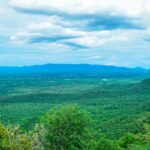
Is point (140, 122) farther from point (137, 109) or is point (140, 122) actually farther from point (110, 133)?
point (137, 109)

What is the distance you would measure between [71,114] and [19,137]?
8554mm

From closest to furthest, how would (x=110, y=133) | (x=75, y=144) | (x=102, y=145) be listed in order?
1. (x=102, y=145)
2. (x=75, y=144)
3. (x=110, y=133)

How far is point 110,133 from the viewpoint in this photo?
100m

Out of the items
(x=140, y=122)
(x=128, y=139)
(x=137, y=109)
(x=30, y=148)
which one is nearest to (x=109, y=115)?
(x=137, y=109)

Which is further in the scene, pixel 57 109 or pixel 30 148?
pixel 57 109

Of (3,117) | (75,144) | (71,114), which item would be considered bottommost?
(3,117)

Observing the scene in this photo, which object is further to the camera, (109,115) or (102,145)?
(109,115)

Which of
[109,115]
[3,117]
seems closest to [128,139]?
[109,115]

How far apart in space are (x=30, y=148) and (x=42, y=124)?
693 centimetres

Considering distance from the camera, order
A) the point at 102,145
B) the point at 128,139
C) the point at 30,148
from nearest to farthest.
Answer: the point at 102,145, the point at 30,148, the point at 128,139

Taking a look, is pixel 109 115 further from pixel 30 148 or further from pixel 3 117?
pixel 30 148

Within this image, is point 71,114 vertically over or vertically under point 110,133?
over

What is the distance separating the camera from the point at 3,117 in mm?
167750

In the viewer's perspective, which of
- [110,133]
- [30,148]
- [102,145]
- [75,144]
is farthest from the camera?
[110,133]
